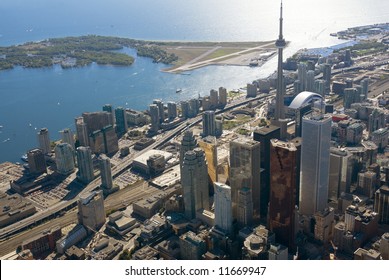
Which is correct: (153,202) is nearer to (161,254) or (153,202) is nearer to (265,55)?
(161,254)

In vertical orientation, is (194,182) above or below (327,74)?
below

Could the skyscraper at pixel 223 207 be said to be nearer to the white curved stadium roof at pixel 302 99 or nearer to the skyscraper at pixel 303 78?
the white curved stadium roof at pixel 302 99

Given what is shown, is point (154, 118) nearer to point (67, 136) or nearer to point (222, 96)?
point (67, 136)

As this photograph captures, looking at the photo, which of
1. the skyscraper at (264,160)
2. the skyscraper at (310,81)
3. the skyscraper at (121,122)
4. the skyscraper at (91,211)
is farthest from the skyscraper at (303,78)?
the skyscraper at (91,211)

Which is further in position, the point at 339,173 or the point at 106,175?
the point at 106,175

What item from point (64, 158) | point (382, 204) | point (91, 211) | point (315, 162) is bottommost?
point (91, 211)

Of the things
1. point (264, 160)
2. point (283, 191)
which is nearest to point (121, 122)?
point (264, 160)

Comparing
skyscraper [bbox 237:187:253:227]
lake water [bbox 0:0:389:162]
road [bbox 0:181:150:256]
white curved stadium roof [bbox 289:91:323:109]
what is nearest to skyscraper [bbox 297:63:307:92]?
white curved stadium roof [bbox 289:91:323:109]

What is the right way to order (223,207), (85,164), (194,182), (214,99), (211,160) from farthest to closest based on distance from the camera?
(214,99) → (85,164) → (211,160) → (194,182) → (223,207)
